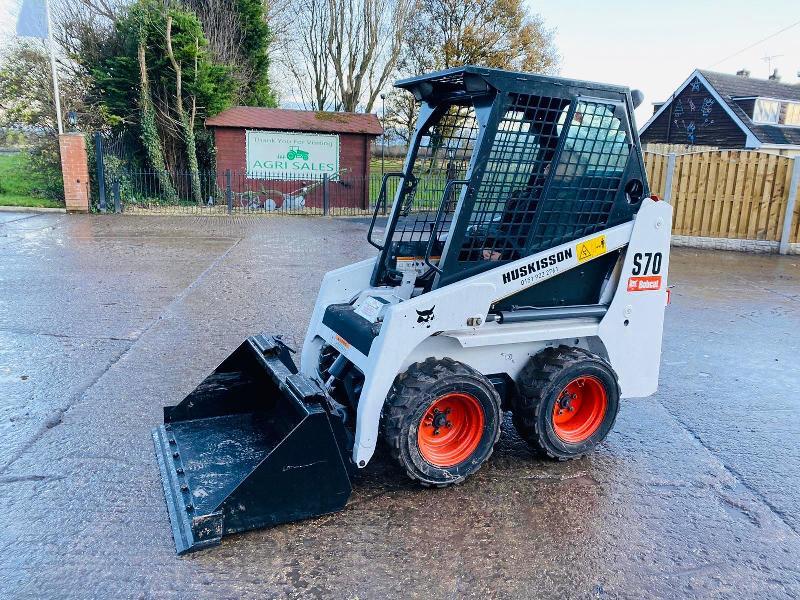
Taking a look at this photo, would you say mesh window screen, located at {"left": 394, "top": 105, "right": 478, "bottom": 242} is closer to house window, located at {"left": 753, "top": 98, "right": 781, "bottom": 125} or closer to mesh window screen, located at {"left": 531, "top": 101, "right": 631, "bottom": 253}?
mesh window screen, located at {"left": 531, "top": 101, "right": 631, "bottom": 253}

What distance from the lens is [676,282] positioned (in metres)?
10.5

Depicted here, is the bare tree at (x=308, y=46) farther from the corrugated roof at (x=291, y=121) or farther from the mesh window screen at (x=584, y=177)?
the mesh window screen at (x=584, y=177)

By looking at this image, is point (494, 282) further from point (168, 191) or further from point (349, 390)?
point (168, 191)

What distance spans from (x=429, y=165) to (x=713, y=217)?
11.6m

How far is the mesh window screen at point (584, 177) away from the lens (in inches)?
155

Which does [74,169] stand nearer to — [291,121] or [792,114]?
[291,121]

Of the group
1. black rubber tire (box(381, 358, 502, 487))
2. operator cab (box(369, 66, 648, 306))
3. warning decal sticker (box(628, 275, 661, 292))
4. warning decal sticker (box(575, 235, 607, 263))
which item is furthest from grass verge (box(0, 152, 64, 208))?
warning decal sticker (box(628, 275, 661, 292))

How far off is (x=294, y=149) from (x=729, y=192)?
39.6 feet

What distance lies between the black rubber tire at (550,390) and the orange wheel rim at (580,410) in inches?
1.8

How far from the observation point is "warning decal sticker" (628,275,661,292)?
13.9 feet

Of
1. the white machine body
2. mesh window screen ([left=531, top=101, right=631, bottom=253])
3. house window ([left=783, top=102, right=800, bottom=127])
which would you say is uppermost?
house window ([left=783, top=102, right=800, bottom=127])

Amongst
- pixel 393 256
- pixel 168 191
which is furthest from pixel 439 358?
pixel 168 191

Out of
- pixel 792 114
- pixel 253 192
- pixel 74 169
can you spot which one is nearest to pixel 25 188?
pixel 74 169

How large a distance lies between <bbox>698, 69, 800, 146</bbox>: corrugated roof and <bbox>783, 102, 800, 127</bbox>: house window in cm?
29
